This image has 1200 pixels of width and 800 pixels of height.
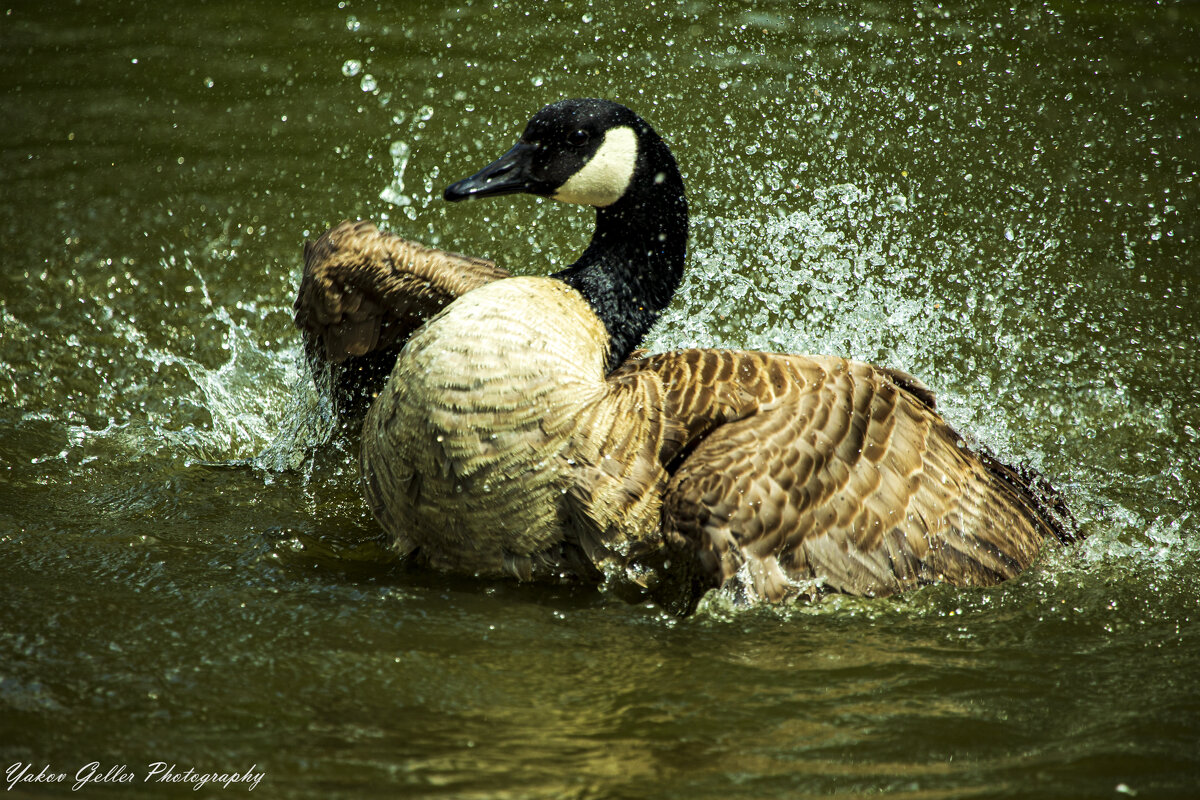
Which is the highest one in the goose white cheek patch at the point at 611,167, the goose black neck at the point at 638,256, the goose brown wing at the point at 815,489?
the goose white cheek patch at the point at 611,167

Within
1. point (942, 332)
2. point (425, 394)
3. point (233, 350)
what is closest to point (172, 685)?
point (425, 394)

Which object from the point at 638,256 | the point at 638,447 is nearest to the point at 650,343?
the point at 638,256

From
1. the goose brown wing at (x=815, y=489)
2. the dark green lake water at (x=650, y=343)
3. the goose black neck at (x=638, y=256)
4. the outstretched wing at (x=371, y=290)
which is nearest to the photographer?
the dark green lake water at (x=650, y=343)

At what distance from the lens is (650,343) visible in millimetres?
6629

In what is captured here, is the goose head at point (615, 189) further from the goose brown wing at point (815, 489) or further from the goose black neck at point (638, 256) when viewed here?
the goose brown wing at point (815, 489)

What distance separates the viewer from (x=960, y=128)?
29.0 ft

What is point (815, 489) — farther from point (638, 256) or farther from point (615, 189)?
point (615, 189)

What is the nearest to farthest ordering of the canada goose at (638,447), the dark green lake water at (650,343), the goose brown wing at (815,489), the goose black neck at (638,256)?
the dark green lake water at (650,343), the goose brown wing at (815,489), the canada goose at (638,447), the goose black neck at (638,256)

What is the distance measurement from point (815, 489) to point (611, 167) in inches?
63.3

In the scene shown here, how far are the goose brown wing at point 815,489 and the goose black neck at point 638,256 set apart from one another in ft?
0.71

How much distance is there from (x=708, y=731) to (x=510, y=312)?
1684 mm

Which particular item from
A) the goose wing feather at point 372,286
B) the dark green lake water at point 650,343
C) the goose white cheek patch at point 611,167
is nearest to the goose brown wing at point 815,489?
the dark green lake water at point 650,343

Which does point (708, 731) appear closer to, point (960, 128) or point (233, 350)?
point (233, 350)

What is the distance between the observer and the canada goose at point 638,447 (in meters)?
3.79
